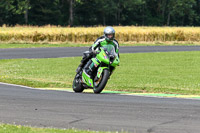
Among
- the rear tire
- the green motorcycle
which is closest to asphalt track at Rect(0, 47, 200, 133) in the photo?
the green motorcycle

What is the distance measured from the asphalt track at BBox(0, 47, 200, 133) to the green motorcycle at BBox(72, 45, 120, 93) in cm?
56

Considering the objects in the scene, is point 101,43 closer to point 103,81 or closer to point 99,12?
point 103,81

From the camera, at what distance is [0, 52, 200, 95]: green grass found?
15.2 m

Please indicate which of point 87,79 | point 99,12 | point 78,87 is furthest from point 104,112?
point 99,12

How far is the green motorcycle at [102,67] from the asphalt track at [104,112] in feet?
1.83

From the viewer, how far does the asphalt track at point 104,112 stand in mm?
8117

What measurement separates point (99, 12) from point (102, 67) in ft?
238

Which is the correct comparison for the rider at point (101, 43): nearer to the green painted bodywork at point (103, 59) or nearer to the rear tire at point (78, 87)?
the green painted bodywork at point (103, 59)

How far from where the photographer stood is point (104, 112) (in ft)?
30.7

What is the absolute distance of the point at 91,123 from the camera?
27.4ft

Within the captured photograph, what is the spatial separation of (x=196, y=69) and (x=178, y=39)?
23.5m

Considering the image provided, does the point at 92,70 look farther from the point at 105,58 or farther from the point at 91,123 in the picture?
the point at 91,123

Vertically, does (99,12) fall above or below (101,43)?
above

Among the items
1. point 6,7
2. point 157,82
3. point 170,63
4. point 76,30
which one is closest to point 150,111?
point 157,82
